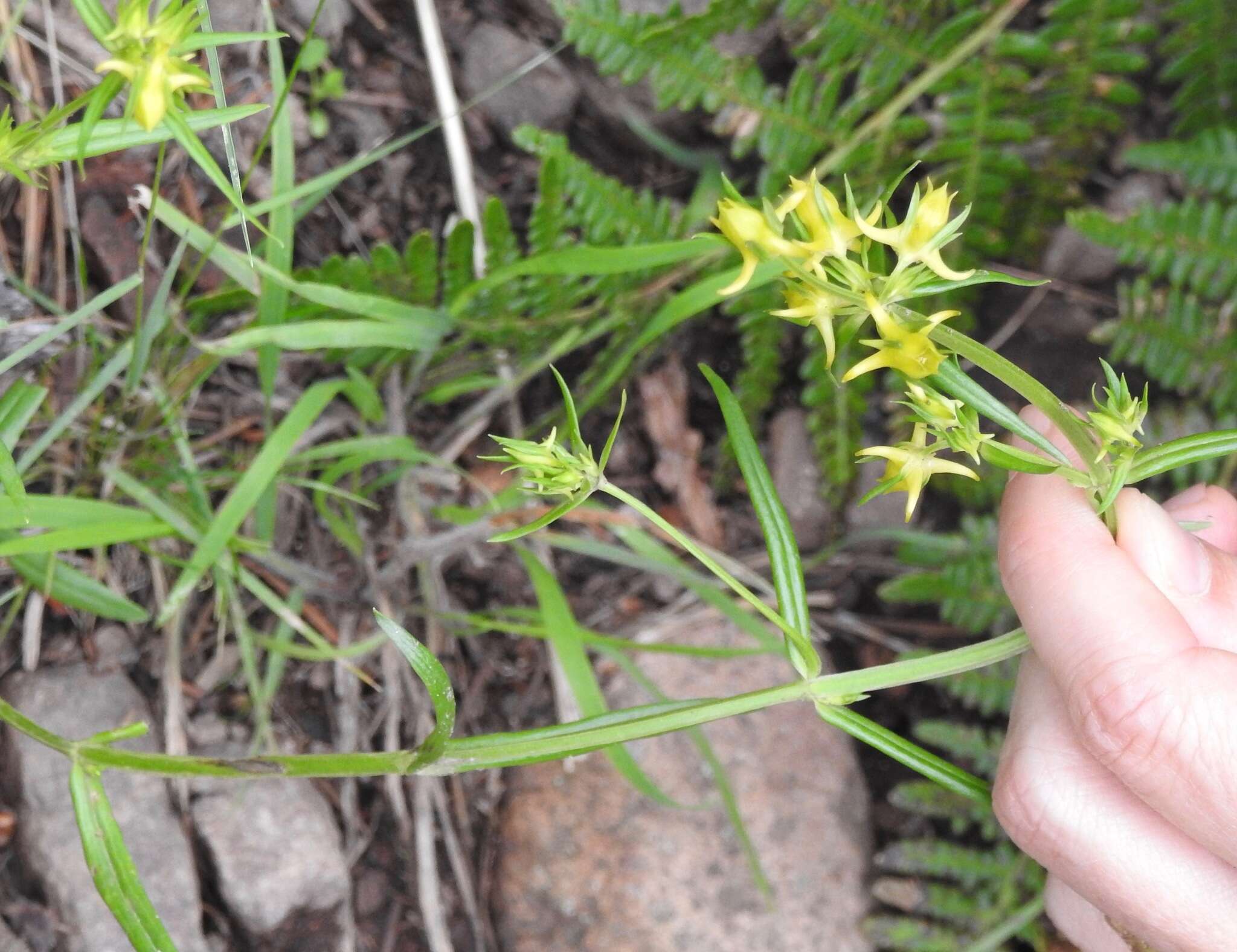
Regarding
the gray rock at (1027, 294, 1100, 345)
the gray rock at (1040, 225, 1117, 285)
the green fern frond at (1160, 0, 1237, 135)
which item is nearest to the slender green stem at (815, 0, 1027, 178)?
the green fern frond at (1160, 0, 1237, 135)

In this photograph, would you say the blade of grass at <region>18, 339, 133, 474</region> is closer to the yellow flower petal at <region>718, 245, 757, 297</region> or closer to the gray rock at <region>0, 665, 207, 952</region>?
the gray rock at <region>0, 665, 207, 952</region>

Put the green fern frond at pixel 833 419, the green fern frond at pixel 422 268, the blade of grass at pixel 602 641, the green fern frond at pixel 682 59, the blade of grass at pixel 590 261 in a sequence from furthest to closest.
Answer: the green fern frond at pixel 833 419
the green fern frond at pixel 682 59
the blade of grass at pixel 602 641
the green fern frond at pixel 422 268
the blade of grass at pixel 590 261

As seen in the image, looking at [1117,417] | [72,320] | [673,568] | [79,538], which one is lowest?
[673,568]

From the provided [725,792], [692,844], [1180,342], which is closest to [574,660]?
[725,792]

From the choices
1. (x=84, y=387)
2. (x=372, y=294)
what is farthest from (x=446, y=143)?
(x=84, y=387)

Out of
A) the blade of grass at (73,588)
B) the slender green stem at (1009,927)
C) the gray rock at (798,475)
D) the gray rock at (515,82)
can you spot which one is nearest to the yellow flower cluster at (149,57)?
the blade of grass at (73,588)

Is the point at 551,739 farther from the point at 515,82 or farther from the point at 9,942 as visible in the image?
the point at 515,82

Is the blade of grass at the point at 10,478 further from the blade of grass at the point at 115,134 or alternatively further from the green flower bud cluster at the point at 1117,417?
the green flower bud cluster at the point at 1117,417
